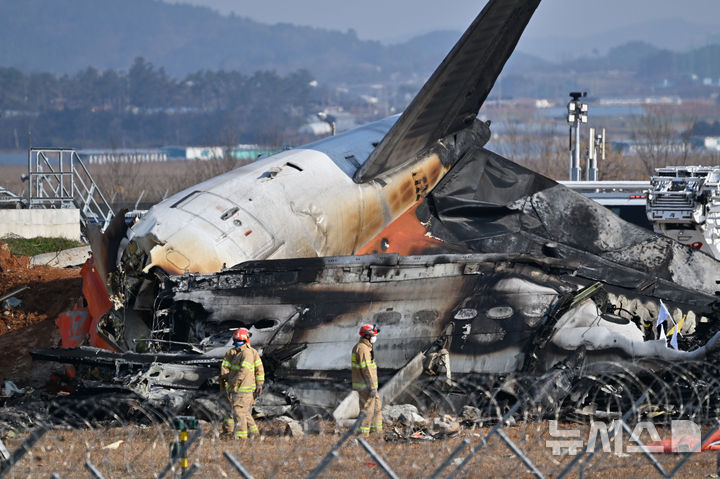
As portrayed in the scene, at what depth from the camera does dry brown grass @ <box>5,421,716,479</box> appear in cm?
1309

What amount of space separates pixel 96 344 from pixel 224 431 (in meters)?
4.00

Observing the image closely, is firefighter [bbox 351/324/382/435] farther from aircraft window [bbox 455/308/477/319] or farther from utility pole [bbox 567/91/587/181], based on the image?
utility pole [bbox 567/91/587/181]

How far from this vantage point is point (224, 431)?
1584 cm

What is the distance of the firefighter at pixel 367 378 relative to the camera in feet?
50.1

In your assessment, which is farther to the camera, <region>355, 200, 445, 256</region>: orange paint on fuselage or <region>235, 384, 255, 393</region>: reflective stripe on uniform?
<region>355, 200, 445, 256</region>: orange paint on fuselage

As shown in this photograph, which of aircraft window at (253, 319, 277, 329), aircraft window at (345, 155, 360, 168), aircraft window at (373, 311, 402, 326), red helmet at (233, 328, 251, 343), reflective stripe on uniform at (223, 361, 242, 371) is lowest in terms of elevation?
reflective stripe on uniform at (223, 361, 242, 371)

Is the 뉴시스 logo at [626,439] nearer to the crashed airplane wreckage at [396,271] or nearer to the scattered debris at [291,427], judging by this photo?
the crashed airplane wreckage at [396,271]

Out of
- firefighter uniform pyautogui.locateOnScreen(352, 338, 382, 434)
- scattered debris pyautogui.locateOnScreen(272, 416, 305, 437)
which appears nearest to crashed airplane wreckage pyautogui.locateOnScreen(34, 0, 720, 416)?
scattered debris pyautogui.locateOnScreen(272, 416, 305, 437)

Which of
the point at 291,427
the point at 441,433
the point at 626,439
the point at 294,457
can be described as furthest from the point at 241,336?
the point at 626,439

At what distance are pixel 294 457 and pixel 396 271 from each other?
4.88 m

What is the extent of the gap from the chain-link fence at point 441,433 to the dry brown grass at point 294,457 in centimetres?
2

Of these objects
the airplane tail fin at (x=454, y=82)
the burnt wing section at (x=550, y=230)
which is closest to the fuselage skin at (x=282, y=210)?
the airplane tail fin at (x=454, y=82)

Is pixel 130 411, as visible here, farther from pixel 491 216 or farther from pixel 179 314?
pixel 491 216

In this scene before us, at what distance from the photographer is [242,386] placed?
15.4 m
